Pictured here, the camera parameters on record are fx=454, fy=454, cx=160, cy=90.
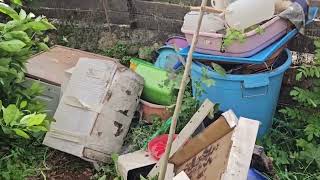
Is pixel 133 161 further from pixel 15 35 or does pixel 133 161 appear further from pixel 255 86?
pixel 15 35

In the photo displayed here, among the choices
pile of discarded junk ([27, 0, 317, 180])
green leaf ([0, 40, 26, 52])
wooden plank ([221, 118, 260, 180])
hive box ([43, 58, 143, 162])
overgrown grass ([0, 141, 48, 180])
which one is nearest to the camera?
wooden plank ([221, 118, 260, 180])

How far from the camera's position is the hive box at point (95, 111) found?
3234mm

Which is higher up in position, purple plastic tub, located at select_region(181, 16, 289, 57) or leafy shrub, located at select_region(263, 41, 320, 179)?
purple plastic tub, located at select_region(181, 16, 289, 57)

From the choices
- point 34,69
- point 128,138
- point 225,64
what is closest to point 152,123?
point 128,138

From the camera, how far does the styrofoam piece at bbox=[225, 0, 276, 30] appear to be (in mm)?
3027

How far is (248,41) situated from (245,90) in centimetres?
33

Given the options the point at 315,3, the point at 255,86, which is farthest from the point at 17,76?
the point at 315,3

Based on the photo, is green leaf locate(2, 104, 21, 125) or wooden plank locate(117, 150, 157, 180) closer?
green leaf locate(2, 104, 21, 125)

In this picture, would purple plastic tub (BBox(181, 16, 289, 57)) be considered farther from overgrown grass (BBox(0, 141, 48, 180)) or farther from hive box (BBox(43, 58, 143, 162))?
overgrown grass (BBox(0, 141, 48, 180))

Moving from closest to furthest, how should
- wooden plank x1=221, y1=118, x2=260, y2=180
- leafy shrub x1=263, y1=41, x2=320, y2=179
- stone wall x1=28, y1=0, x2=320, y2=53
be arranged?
wooden plank x1=221, y1=118, x2=260, y2=180, leafy shrub x1=263, y1=41, x2=320, y2=179, stone wall x1=28, y1=0, x2=320, y2=53

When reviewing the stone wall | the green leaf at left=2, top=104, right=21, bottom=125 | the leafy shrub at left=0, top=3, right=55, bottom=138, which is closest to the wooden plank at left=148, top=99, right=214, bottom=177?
the leafy shrub at left=0, top=3, right=55, bottom=138

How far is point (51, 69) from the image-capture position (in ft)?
12.4

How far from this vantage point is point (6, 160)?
3188mm

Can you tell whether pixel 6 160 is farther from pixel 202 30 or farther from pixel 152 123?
pixel 202 30
